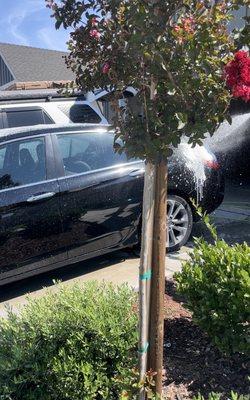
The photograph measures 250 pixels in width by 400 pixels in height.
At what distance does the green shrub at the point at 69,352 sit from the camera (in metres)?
2.48

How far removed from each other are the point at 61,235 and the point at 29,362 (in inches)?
86.9

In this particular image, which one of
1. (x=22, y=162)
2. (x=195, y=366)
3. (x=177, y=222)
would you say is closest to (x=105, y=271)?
(x=177, y=222)

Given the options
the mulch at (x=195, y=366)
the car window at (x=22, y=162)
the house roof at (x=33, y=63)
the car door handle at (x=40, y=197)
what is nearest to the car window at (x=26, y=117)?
the car window at (x=22, y=162)

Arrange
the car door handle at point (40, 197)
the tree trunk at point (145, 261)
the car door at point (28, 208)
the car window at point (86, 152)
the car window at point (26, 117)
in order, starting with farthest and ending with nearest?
the car window at point (26, 117) → the car window at point (86, 152) → the car door handle at point (40, 197) → the car door at point (28, 208) → the tree trunk at point (145, 261)

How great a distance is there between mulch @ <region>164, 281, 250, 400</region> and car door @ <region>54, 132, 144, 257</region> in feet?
5.48

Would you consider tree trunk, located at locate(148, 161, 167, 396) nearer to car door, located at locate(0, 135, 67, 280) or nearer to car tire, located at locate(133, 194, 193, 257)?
car door, located at locate(0, 135, 67, 280)

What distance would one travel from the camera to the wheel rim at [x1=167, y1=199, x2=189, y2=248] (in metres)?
5.59

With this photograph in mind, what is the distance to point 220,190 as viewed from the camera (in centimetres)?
605

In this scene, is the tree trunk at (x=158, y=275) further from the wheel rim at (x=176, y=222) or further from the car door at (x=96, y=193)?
the wheel rim at (x=176, y=222)

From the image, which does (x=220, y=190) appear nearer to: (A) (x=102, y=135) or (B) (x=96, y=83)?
(A) (x=102, y=135)

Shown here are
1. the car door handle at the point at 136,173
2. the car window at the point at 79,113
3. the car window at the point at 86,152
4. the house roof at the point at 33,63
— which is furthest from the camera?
the house roof at the point at 33,63

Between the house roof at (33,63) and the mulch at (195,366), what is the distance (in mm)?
20012

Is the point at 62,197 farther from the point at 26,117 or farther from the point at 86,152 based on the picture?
the point at 26,117

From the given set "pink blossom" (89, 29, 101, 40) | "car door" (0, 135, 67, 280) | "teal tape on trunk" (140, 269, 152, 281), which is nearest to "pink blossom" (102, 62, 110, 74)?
"pink blossom" (89, 29, 101, 40)
